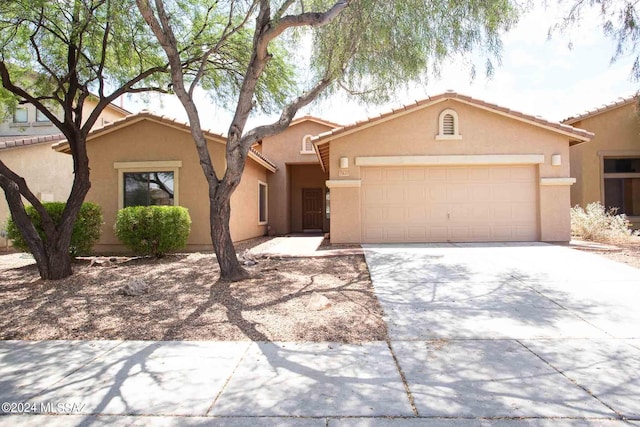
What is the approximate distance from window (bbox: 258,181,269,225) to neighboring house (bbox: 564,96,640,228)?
12.2 metres

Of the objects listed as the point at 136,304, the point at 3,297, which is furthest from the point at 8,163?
the point at 136,304

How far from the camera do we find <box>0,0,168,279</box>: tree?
8078mm

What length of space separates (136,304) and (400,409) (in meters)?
4.73

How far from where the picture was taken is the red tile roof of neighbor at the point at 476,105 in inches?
442

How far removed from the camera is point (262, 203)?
17.5m

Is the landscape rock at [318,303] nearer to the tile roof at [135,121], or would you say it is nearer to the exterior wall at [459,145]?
the exterior wall at [459,145]

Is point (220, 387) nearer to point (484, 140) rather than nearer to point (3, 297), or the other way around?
point (3, 297)

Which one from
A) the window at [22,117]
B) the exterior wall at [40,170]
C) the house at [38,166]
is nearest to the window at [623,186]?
the house at [38,166]

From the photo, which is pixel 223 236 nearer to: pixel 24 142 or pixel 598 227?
pixel 598 227

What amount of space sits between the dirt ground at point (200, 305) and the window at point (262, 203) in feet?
25.3

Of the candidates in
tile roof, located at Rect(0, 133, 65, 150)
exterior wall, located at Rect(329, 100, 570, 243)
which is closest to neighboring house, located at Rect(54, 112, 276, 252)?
tile roof, located at Rect(0, 133, 65, 150)

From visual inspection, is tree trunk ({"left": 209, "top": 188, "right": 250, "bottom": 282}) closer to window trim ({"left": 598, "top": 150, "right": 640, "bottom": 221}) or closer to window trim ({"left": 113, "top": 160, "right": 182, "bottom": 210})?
window trim ({"left": 113, "top": 160, "right": 182, "bottom": 210})

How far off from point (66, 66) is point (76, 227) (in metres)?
4.02

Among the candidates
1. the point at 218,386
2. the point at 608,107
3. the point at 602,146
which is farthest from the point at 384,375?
the point at 608,107
